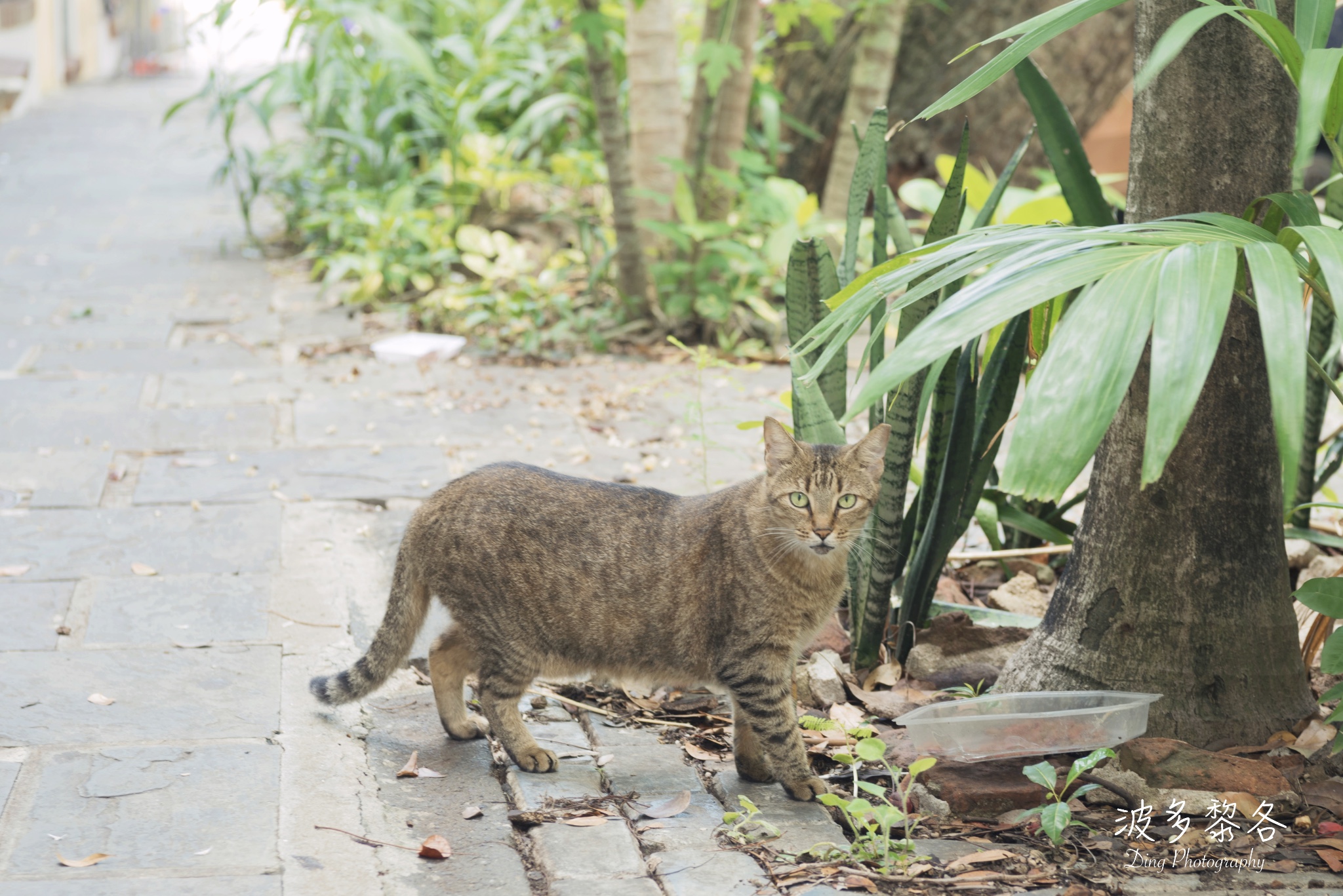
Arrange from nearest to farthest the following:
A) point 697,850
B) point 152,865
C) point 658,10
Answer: point 152,865 < point 697,850 < point 658,10

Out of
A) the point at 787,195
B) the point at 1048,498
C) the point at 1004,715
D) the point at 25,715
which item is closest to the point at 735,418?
the point at 787,195

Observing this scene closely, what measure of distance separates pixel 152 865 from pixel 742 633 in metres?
1.26

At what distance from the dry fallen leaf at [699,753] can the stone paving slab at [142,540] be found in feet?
4.75

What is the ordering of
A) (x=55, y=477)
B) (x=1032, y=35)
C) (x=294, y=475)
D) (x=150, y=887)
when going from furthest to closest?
(x=294, y=475) < (x=55, y=477) < (x=150, y=887) < (x=1032, y=35)

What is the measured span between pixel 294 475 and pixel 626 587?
2014 mm

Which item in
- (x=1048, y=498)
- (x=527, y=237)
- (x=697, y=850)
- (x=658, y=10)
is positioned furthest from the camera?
(x=527, y=237)

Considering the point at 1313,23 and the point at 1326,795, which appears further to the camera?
the point at 1326,795

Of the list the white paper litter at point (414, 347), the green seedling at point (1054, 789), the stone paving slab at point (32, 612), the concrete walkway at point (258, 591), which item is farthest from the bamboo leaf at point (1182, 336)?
the white paper litter at point (414, 347)

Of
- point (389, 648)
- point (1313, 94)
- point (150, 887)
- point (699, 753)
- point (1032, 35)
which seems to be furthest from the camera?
point (699, 753)

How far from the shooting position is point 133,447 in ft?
14.8

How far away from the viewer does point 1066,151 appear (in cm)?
295

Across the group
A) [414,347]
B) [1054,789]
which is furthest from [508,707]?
[414,347]

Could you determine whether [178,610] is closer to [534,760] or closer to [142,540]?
[142,540]

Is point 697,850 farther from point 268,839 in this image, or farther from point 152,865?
point 152,865
